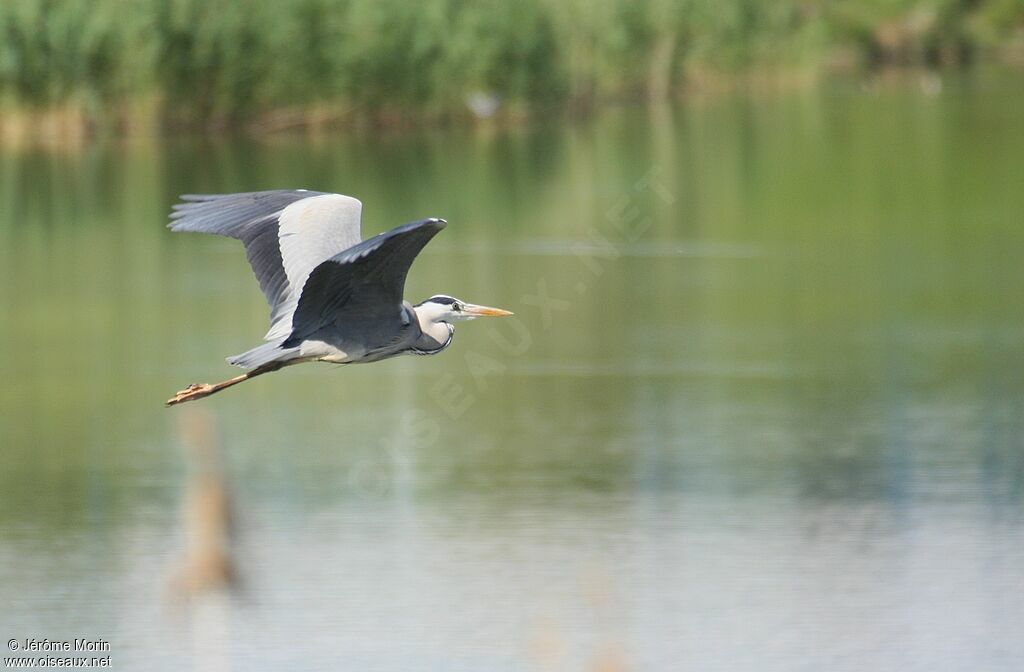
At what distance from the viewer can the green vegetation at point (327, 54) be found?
29641 mm

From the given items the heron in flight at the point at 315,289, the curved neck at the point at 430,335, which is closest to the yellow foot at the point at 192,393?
the heron in flight at the point at 315,289

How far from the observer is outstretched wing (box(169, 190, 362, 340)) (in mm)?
6973

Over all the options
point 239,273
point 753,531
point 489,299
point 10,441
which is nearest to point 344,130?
point 239,273

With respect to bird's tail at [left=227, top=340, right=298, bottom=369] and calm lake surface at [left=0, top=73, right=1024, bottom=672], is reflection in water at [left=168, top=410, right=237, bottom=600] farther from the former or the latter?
bird's tail at [left=227, top=340, right=298, bottom=369]

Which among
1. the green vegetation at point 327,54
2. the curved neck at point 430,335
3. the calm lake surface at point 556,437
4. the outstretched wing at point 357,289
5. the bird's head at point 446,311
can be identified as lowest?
the calm lake surface at point 556,437

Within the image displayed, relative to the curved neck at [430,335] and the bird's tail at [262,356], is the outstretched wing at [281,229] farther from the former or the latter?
the curved neck at [430,335]

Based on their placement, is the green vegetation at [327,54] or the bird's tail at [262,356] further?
the green vegetation at [327,54]

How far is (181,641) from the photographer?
9.76 metres

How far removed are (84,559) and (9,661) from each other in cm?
170

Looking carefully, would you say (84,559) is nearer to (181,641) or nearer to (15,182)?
(181,641)

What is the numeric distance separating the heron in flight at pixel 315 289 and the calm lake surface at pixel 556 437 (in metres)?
1.05

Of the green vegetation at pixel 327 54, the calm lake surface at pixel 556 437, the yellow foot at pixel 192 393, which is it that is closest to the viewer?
the yellow foot at pixel 192 393

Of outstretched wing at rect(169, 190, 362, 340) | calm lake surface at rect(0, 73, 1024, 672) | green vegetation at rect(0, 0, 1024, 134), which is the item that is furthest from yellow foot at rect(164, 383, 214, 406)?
green vegetation at rect(0, 0, 1024, 134)

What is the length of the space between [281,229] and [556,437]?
7.24 m
